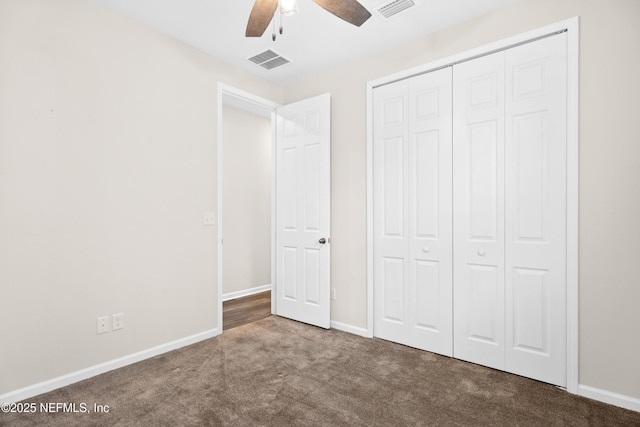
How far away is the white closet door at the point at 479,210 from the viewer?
2.42 m

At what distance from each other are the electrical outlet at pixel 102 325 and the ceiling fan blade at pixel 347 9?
8.30 ft

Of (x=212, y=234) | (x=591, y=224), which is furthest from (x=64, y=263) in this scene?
(x=591, y=224)

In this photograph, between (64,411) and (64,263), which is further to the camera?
(64,263)

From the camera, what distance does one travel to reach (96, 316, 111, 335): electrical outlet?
239 centimetres

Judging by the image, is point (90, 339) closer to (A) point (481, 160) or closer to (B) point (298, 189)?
(B) point (298, 189)

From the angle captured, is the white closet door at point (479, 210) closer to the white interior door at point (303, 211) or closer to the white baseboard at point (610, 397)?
the white baseboard at point (610, 397)

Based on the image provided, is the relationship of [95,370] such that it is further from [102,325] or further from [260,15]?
[260,15]

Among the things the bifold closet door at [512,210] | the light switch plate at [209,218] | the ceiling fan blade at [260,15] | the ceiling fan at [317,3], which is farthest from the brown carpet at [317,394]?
the ceiling fan blade at [260,15]

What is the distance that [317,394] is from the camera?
83.1 inches

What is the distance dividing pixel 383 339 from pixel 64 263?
2.58 meters

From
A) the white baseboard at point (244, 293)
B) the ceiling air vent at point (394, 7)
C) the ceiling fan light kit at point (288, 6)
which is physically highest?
the ceiling air vent at point (394, 7)

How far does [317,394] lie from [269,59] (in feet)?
9.54

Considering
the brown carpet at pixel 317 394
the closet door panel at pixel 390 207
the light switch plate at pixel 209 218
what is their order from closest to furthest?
the brown carpet at pixel 317 394
the closet door panel at pixel 390 207
the light switch plate at pixel 209 218

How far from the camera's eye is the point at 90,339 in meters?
2.34
